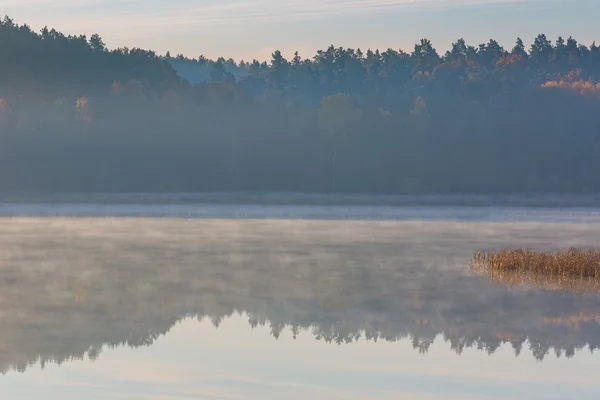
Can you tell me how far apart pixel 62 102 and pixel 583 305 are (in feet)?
330

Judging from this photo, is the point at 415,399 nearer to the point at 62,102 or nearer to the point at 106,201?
the point at 106,201

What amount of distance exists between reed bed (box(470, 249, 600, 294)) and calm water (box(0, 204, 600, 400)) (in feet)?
3.07

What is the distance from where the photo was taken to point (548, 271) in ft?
110

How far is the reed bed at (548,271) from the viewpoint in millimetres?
31750

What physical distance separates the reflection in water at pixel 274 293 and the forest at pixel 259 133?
2422 inches

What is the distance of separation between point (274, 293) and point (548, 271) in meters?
7.72

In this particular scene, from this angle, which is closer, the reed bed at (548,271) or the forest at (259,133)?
the reed bed at (548,271)

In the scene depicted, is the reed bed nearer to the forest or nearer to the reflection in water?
the reflection in water

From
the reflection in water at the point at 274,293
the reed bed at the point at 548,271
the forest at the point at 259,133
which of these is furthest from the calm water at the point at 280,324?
the forest at the point at 259,133

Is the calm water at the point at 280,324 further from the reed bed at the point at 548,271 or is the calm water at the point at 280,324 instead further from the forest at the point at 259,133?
the forest at the point at 259,133

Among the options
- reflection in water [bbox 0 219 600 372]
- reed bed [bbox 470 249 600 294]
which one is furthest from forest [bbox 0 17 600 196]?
reed bed [bbox 470 249 600 294]

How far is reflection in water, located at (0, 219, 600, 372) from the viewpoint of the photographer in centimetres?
2295

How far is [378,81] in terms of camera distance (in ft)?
528

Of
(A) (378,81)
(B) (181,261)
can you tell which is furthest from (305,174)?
(B) (181,261)
